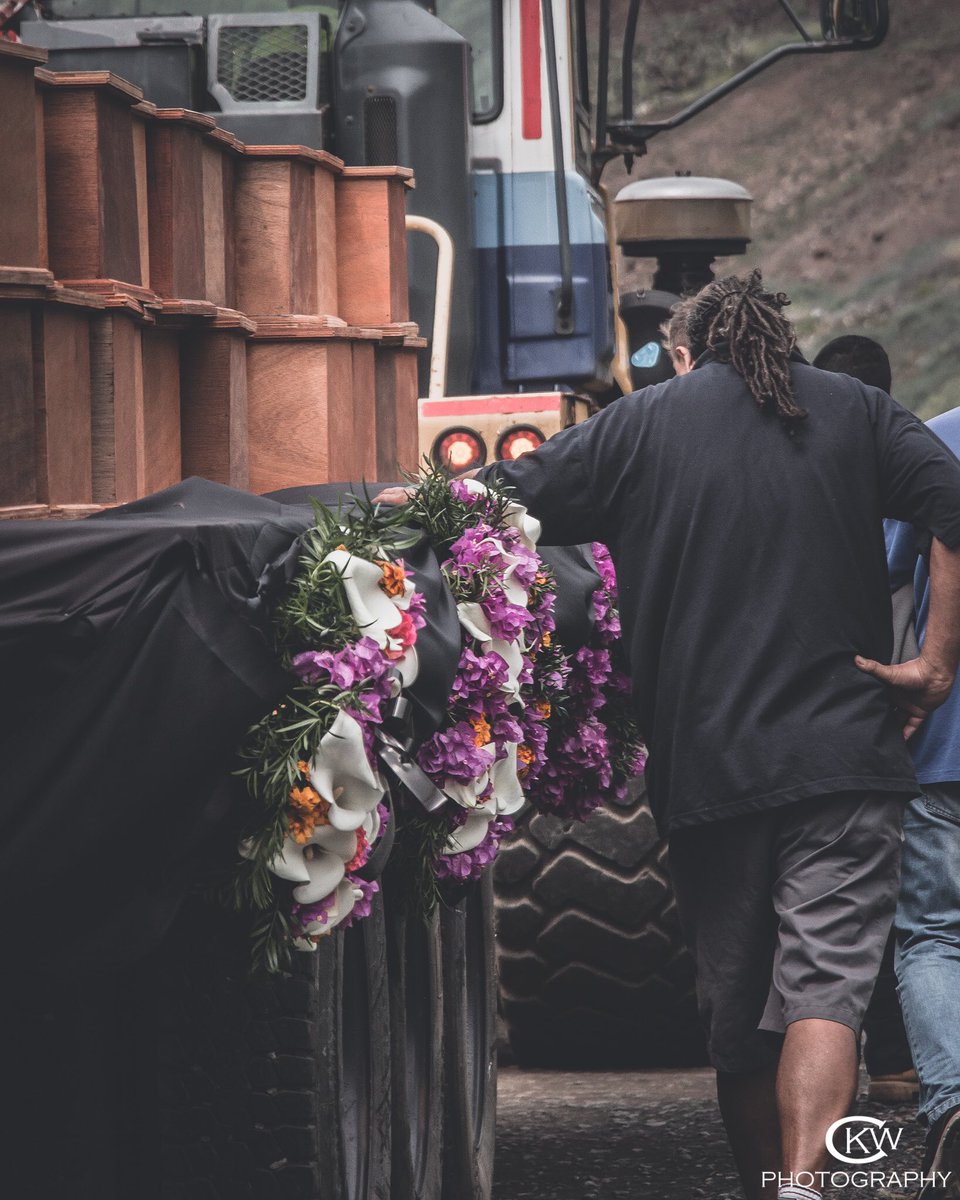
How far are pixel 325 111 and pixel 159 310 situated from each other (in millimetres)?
2732

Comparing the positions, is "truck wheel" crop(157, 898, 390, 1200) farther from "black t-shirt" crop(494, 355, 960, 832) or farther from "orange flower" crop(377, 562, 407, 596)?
"black t-shirt" crop(494, 355, 960, 832)

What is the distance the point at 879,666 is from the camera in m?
3.83

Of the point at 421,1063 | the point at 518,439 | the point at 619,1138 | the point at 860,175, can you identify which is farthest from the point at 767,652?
the point at 860,175

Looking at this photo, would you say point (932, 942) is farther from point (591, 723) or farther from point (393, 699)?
point (393, 699)

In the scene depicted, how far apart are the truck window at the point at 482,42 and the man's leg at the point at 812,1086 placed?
12.9 ft

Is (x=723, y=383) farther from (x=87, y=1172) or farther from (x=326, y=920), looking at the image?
(x=87, y=1172)

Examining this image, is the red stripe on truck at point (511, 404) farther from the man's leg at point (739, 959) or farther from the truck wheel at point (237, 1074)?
the truck wheel at point (237, 1074)

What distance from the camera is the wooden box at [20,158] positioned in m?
3.24

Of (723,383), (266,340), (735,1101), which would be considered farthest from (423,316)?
(735,1101)

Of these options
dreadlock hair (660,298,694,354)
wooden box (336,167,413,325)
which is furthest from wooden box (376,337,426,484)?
dreadlock hair (660,298,694,354)

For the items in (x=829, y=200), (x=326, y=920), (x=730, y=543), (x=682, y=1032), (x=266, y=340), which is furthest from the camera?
(x=829, y=200)

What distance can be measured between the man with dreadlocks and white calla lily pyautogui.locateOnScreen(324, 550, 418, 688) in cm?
88

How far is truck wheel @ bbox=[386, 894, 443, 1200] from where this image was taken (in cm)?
386

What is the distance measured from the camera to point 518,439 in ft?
19.7
